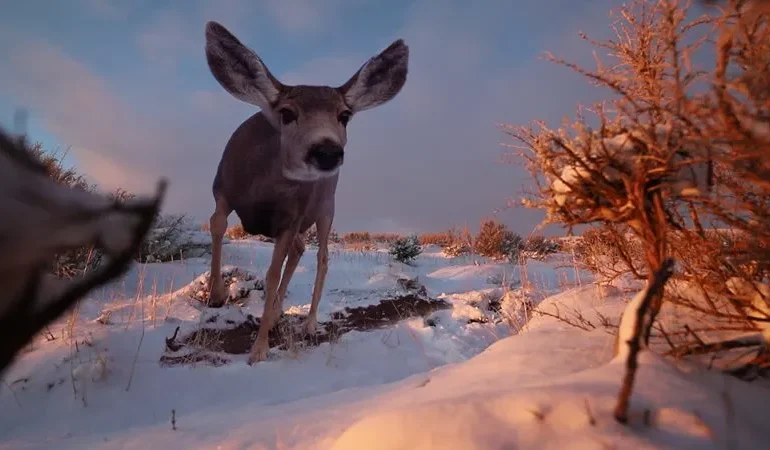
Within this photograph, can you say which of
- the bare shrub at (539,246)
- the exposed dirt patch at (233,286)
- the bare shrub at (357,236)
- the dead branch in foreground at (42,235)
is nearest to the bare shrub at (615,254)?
the dead branch in foreground at (42,235)

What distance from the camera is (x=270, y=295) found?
15.5 ft

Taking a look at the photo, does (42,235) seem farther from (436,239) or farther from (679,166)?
(436,239)

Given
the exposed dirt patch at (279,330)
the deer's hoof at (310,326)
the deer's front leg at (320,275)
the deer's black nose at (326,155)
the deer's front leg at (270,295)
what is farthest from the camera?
the deer's front leg at (320,275)

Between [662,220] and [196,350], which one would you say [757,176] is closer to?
[662,220]

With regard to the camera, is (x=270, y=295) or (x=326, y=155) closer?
(x=326, y=155)

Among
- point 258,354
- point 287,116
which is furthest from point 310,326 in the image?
point 287,116

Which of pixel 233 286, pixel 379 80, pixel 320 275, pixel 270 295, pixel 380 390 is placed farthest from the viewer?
pixel 233 286

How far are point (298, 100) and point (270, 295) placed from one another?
2.04 metres

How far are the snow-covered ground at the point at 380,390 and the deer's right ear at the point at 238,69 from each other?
2.45 metres

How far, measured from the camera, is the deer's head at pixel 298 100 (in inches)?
177

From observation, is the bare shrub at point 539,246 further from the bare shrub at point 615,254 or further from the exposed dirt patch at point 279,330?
the bare shrub at point 615,254

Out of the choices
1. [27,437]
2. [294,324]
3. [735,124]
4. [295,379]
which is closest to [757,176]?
[735,124]

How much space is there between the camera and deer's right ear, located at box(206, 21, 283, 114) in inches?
188

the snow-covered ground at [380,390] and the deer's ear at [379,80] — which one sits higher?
the deer's ear at [379,80]
